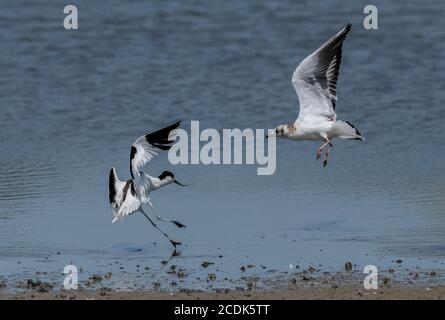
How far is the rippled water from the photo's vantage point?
1288 centimetres

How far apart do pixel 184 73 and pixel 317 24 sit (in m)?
4.28

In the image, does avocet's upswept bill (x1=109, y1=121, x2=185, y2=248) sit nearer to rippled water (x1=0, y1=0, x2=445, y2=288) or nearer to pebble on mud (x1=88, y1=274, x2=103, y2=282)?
rippled water (x1=0, y1=0, x2=445, y2=288)

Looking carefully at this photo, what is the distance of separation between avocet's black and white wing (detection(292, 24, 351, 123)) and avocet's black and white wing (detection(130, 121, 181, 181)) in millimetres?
1704

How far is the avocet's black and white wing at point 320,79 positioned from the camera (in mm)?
13883

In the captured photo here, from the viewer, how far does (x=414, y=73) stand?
73.6 feet

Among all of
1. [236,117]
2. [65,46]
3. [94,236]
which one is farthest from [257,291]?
[65,46]

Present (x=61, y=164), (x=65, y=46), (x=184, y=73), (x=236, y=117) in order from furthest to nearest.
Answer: (x=65, y=46) → (x=184, y=73) → (x=236, y=117) → (x=61, y=164)

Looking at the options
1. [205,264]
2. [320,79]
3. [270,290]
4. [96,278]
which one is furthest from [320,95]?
[96,278]

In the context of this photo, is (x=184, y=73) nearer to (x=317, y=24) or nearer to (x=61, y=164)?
(x=317, y=24)

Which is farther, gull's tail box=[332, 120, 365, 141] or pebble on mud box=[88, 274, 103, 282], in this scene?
gull's tail box=[332, 120, 365, 141]

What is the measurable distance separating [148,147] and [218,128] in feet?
17.7

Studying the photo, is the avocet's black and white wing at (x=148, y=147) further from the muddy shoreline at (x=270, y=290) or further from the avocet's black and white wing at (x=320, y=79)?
the muddy shoreline at (x=270, y=290)

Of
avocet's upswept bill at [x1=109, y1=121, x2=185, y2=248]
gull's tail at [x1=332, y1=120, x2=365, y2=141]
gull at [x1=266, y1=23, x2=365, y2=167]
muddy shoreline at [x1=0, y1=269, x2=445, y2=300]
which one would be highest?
gull at [x1=266, y1=23, x2=365, y2=167]

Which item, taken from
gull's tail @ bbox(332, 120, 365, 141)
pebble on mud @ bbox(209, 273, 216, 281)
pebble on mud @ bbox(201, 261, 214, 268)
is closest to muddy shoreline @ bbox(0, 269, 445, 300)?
pebble on mud @ bbox(209, 273, 216, 281)
